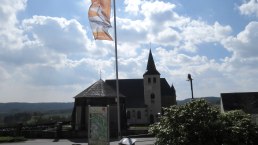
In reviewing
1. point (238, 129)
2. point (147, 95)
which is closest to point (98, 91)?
point (238, 129)

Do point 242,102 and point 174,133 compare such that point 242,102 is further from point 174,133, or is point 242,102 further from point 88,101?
point 174,133

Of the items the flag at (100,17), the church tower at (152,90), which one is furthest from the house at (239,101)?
the flag at (100,17)

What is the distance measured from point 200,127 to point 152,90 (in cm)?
7633

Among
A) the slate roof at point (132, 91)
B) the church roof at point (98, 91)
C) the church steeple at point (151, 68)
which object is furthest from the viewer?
the slate roof at point (132, 91)

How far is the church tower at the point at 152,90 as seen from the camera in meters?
90.6

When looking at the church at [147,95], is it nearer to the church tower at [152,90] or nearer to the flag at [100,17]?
the church tower at [152,90]

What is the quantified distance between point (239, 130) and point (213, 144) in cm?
129

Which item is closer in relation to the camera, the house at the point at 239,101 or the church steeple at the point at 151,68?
the house at the point at 239,101

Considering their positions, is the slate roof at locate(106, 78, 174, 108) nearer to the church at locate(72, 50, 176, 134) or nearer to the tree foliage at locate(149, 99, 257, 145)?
the church at locate(72, 50, 176, 134)

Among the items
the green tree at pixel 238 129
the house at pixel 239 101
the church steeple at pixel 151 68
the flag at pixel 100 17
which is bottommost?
the green tree at pixel 238 129

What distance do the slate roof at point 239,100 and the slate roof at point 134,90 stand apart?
28.4 meters

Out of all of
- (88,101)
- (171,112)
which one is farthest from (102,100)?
(171,112)

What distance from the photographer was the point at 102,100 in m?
49.5

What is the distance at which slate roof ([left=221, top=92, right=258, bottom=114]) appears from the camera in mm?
65062
